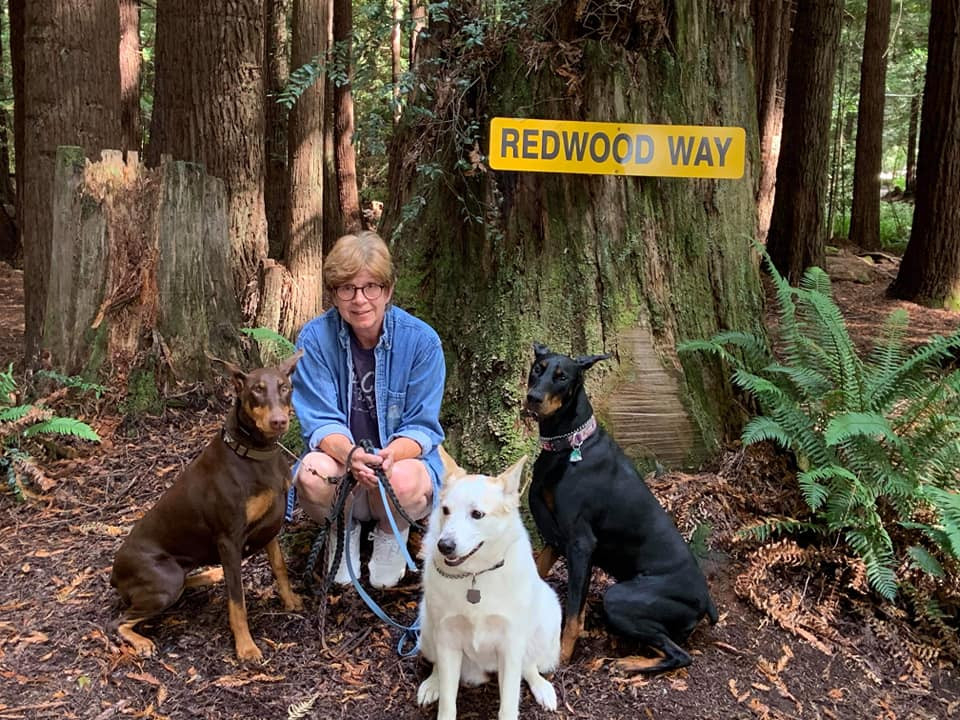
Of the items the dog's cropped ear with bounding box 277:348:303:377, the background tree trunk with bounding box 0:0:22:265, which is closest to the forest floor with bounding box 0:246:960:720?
the dog's cropped ear with bounding box 277:348:303:377

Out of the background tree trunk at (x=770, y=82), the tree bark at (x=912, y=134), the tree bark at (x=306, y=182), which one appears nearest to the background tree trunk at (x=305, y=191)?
the tree bark at (x=306, y=182)

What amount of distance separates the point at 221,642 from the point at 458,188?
283 centimetres

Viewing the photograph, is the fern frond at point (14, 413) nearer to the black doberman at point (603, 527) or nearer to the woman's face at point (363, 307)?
the woman's face at point (363, 307)

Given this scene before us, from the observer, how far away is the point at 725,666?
11.2 feet

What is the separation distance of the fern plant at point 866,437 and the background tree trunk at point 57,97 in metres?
5.70

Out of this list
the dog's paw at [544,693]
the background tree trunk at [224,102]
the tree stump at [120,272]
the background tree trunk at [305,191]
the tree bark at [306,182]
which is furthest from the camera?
the tree bark at [306,182]

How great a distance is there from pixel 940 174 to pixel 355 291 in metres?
8.92

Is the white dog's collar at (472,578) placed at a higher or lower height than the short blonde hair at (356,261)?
lower

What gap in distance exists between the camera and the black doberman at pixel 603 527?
330 centimetres

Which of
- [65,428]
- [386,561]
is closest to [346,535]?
[386,561]

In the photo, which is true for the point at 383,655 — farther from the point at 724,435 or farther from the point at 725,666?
the point at 724,435

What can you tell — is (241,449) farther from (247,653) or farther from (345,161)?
(345,161)

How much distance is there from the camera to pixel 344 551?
377 cm

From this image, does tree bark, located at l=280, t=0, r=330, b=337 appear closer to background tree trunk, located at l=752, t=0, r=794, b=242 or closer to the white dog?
the white dog
